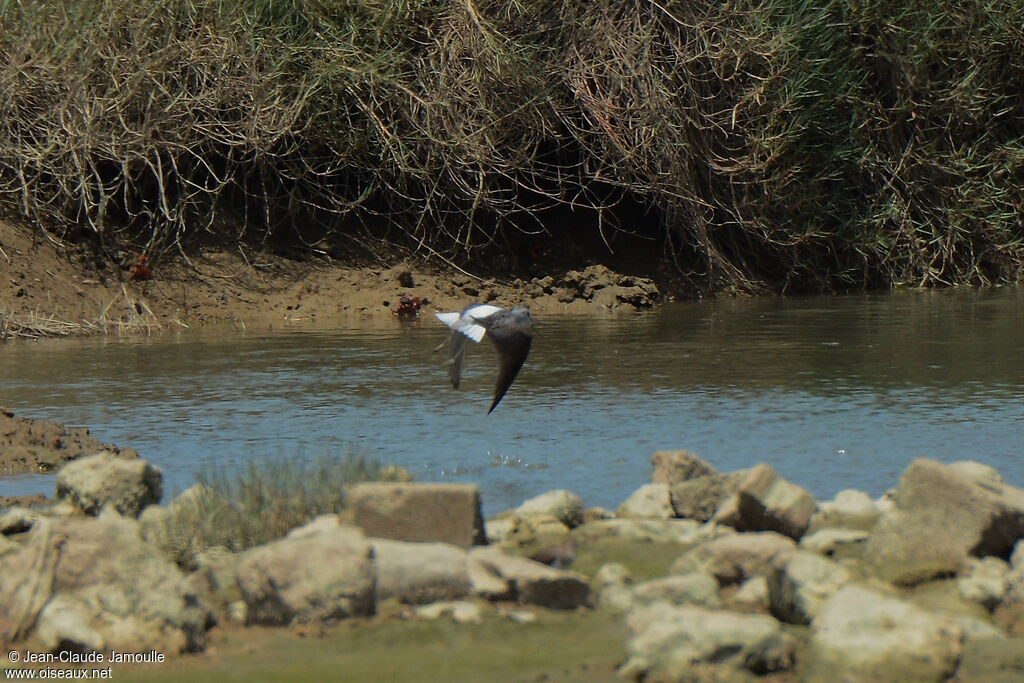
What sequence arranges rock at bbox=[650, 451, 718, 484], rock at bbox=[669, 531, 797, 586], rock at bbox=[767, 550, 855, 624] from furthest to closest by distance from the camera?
rock at bbox=[650, 451, 718, 484] → rock at bbox=[669, 531, 797, 586] → rock at bbox=[767, 550, 855, 624]

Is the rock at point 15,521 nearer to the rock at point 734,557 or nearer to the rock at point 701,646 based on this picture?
the rock at point 734,557

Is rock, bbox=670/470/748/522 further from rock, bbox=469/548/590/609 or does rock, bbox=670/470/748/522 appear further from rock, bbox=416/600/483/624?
rock, bbox=416/600/483/624

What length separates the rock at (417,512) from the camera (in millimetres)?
3393

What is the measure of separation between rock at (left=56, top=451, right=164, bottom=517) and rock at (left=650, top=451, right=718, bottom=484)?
5.10 feet

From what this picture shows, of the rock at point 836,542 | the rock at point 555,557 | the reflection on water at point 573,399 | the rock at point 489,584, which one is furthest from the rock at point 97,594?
the rock at point 836,542

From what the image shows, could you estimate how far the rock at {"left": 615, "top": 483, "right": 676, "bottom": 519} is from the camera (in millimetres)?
3926

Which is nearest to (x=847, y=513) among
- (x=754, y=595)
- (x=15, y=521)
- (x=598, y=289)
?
(x=754, y=595)

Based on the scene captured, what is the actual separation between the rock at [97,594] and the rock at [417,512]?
1.96 feet

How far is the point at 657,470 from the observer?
4211 millimetres

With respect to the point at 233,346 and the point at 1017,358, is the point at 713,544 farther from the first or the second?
the point at 233,346

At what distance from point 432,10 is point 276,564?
25.0ft

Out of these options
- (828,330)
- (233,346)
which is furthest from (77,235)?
(828,330)

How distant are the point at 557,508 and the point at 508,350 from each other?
1.04m

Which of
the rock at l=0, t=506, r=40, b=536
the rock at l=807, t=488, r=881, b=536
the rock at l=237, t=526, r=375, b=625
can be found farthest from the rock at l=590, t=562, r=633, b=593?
the rock at l=0, t=506, r=40, b=536
